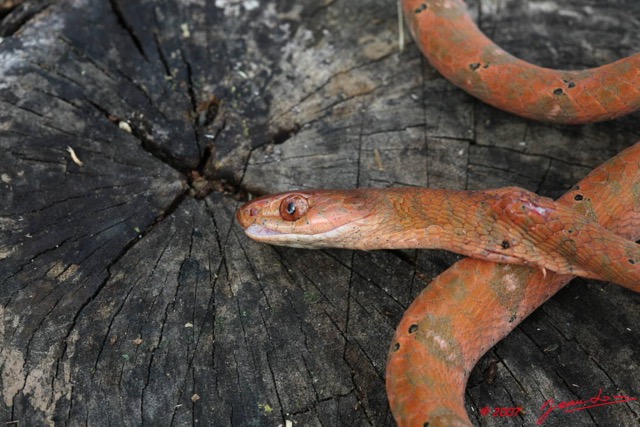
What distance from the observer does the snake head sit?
3.95 m

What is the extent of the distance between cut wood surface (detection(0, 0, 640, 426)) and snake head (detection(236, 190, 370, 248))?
0.16 metres

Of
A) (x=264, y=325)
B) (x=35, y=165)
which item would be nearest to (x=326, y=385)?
(x=264, y=325)

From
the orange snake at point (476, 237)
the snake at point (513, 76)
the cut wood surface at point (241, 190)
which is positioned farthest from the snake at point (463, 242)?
the snake at point (513, 76)

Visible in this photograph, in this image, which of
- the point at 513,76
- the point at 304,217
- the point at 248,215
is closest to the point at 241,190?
the point at 248,215

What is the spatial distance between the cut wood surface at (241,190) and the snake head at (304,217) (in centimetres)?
16

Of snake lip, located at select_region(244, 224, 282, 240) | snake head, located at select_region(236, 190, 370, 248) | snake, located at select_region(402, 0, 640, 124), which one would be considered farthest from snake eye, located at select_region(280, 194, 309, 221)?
snake, located at select_region(402, 0, 640, 124)

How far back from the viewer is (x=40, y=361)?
11.8 ft

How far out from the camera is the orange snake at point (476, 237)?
3.48 m

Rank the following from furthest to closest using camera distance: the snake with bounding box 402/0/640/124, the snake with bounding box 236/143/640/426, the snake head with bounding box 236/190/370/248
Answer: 1. the snake with bounding box 402/0/640/124
2. the snake head with bounding box 236/190/370/248
3. the snake with bounding box 236/143/640/426

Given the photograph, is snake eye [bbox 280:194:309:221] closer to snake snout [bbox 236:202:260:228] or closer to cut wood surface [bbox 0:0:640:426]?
snake snout [bbox 236:202:260:228]

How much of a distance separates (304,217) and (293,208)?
8 cm

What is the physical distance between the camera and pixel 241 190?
172 inches

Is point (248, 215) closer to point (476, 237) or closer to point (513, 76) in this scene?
point (476, 237)

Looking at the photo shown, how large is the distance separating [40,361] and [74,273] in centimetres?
53
